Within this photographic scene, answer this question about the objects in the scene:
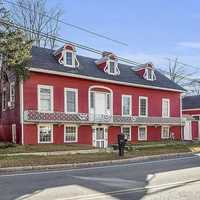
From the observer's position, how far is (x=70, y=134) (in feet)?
117

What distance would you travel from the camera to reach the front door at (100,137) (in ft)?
124

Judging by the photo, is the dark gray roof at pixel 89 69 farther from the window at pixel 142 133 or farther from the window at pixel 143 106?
the window at pixel 142 133

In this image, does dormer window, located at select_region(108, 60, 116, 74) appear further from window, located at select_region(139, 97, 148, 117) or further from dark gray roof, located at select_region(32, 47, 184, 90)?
window, located at select_region(139, 97, 148, 117)

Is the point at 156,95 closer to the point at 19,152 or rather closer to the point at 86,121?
the point at 86,121

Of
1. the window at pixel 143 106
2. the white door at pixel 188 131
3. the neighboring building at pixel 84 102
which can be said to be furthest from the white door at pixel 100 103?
the white door at pixel 188 131

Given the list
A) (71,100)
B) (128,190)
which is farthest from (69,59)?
(128,190)

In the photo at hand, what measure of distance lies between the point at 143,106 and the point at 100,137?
684 cm

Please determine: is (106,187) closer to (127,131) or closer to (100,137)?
(100,137)

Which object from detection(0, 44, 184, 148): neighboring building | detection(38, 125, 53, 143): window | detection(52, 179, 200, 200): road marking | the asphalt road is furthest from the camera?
detection(38, 125, 53, 143): window

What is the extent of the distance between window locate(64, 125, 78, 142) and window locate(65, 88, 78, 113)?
1417 mm

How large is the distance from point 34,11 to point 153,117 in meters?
18.3

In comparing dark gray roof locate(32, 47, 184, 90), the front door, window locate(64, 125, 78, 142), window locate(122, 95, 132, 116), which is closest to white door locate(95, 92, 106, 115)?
the front door

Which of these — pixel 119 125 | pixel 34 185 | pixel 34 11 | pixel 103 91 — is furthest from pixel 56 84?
pixel 34 185

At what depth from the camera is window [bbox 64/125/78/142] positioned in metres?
35.5
